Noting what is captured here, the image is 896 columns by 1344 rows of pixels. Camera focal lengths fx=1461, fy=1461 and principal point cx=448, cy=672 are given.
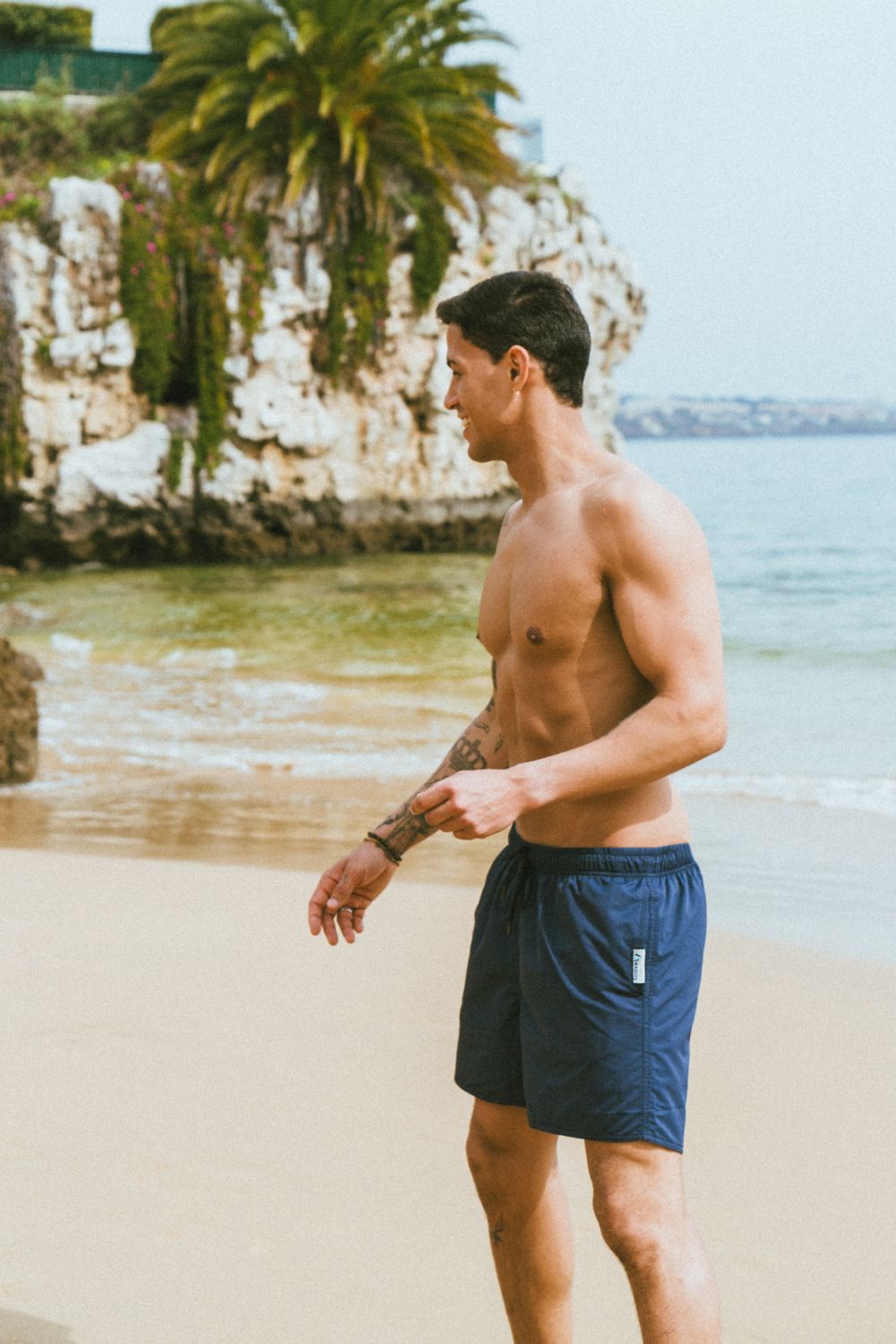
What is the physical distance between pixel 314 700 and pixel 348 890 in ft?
32.5

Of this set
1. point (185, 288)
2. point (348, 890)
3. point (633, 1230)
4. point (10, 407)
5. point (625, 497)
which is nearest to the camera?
point (633, 1230)

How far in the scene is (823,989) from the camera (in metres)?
4.76

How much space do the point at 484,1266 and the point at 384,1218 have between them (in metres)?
0.27

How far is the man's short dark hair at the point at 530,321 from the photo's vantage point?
2268 millimetres

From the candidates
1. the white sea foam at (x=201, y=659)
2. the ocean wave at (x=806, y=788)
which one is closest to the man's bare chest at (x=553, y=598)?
the ocean wave at (x=806, y=788)

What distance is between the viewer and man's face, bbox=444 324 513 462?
7.57ft

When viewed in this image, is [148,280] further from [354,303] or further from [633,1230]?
[633,1230]

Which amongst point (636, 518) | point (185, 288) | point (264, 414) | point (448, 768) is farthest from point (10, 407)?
point (636, 518)

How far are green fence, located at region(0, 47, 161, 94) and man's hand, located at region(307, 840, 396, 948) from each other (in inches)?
1090

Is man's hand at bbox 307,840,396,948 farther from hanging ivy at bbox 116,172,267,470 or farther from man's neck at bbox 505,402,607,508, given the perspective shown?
hanging ivy at bbox 116,172,267,470

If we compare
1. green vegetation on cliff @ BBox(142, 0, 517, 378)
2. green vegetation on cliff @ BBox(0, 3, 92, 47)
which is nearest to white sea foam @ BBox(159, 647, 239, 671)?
green vegetation on cliff @ BBox(142, 0, 517, 378)

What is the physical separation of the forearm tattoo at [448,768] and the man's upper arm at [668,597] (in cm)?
49

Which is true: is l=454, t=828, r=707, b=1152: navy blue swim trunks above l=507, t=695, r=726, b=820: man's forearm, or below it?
below

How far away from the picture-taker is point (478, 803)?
2061 millimetres
